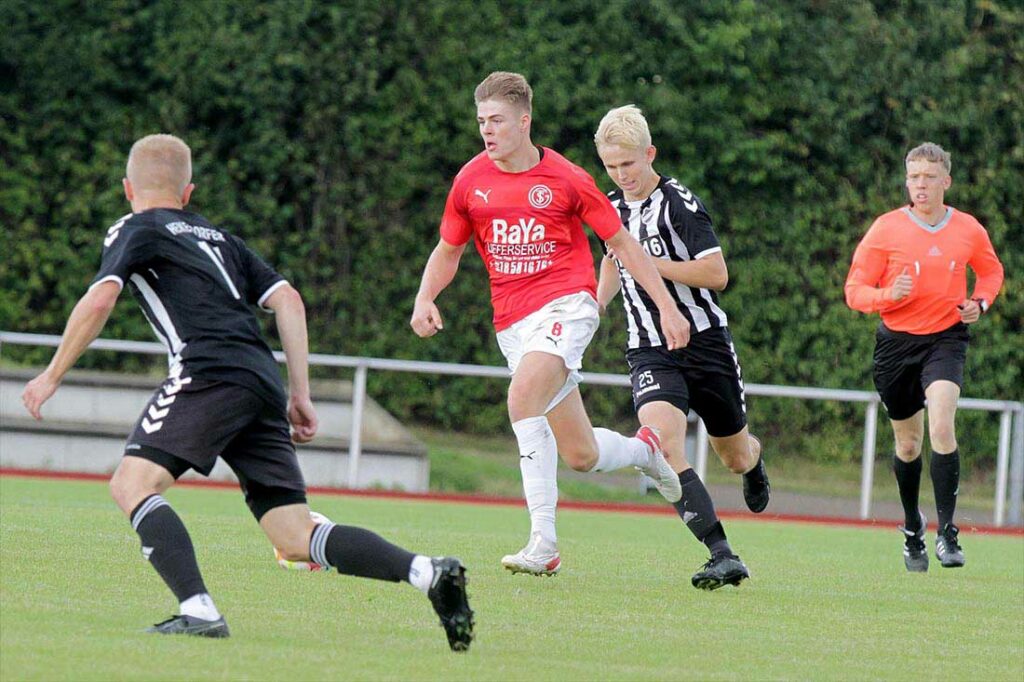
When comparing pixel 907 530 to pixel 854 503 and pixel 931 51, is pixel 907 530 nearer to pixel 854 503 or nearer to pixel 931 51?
pixel 854 503

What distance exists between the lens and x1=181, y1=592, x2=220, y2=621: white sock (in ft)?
15.5

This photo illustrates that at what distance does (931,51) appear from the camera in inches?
626

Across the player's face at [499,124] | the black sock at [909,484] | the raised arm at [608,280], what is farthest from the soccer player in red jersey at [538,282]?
the black sock at [909,484]

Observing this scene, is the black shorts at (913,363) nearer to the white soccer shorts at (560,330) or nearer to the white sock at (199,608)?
the white soccer shorts at (560,330)

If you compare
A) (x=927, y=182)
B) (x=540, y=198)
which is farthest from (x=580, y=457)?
(x=927, y=182)

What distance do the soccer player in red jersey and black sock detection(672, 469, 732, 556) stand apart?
8.3 inches

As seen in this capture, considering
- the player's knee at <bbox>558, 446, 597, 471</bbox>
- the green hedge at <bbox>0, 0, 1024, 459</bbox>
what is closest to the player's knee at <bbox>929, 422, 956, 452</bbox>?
the player's knee at <bbox>558, 446, 597, 471</bbox>

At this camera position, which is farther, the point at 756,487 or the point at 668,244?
the point at 756,487

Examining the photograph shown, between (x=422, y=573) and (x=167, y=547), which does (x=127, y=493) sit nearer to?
(x=167, y=547)

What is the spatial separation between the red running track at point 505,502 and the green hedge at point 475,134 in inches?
76.8

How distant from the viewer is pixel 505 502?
A: 1364 centimetres

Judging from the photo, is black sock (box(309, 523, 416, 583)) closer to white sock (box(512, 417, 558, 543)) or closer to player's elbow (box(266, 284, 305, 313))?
player's elbow (box(266, 284, 305, 313))

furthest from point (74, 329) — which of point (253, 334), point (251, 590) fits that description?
point (251, 590)

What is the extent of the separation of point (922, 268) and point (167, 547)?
5.46m
